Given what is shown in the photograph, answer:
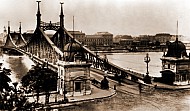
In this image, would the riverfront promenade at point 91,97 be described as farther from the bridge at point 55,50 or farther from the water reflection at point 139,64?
the water reflection at point 139,64

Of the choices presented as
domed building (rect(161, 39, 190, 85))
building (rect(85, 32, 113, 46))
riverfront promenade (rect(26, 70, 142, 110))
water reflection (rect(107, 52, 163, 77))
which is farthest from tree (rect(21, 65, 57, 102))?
building (rect(85, 32, 113, 46))

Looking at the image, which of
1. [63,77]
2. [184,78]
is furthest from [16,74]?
[184,78]

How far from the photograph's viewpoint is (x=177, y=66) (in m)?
12.7

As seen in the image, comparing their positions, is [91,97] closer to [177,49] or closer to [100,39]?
[177,49]

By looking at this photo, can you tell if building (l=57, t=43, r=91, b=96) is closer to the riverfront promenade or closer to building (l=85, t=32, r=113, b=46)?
the riverfront promenade

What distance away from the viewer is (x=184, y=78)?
12844mm

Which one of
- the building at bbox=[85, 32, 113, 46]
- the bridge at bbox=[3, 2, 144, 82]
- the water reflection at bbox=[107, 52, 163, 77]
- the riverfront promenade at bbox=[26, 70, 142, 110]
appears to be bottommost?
the riverfront promenade at bbox=[26, 70, 142, 110]

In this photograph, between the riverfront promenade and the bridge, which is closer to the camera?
the riverfront promenade

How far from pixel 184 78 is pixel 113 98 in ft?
12.3

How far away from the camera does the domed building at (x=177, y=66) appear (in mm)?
12680

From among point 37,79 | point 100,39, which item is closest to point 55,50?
point 37,79

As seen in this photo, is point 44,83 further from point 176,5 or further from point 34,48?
point 34,48

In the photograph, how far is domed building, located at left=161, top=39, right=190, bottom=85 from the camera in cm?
1268

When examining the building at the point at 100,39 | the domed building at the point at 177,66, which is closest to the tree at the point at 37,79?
the domed building at the point at 177,66
